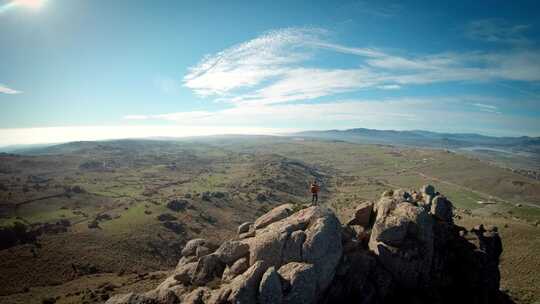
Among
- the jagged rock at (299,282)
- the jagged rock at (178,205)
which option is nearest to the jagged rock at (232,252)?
the jagged rock at (299,282)

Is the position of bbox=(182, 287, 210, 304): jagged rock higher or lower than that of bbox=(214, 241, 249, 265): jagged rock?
lower

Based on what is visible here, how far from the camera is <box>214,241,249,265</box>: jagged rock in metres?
30.3

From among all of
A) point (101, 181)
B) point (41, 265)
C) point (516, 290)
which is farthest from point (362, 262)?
point (101, 181)

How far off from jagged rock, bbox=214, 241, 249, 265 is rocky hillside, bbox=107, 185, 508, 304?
10 centimetres

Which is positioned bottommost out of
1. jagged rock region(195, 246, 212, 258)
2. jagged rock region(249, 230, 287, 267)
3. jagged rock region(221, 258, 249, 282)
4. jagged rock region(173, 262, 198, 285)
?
jagged rock region(173, 262, 198, 285)

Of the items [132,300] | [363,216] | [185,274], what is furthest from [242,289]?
[363,216]

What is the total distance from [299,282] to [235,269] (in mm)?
6838

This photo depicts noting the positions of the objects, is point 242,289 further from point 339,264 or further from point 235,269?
point 339,264

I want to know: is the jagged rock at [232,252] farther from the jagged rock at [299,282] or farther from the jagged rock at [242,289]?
the jagged rock at [299,282]

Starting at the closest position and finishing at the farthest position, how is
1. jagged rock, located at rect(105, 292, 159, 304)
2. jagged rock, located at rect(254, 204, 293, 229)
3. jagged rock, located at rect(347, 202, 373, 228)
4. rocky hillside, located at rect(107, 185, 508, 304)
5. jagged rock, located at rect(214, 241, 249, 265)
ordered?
1. rocky hillside, located at rect(107, 185, 508, 304)
2. jagged rock, located at rect(105, 292, 159, 304)
3. jagged rock, located at rect(214, 241, 249, 265)
4. jagged rock, located at rect(254, 204, 293, 229)
5. jagged rock, located at rect(347, 202, 373, 228)

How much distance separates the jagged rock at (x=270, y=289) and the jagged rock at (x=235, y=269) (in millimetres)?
4322

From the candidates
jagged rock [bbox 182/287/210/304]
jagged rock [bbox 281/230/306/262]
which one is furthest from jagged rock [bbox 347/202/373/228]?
jagged rock [bbox 182/287/210/304]

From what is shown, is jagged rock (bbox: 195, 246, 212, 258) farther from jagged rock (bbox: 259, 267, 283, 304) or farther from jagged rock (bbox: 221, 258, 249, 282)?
jagged rock (bbox: 259, 267, 283, 304)

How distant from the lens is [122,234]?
7906cm
